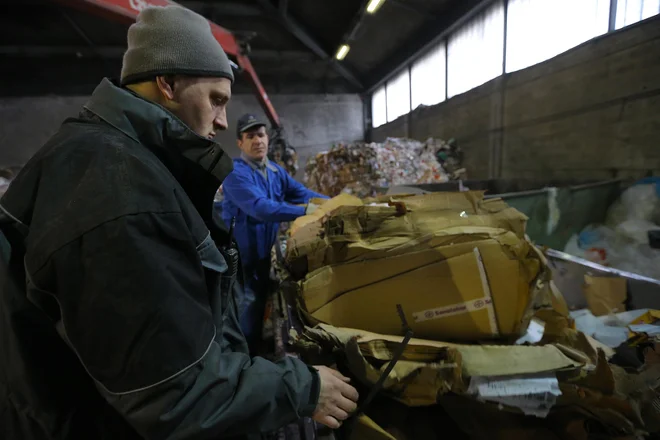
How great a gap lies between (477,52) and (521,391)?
6581 mm

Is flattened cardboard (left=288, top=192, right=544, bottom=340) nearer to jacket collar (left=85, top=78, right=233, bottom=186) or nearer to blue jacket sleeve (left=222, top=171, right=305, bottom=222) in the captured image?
jacket collar (left=85, top=78, right=233, bottom=186)

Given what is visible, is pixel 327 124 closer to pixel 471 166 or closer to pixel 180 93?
pixel 471 166

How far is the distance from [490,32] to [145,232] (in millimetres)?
6662

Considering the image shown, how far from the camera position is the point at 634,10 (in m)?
3.53

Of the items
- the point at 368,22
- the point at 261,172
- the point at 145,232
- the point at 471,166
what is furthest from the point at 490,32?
the point at 145,232

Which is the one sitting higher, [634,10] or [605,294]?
[634,10]

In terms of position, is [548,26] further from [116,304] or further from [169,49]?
[116,304]

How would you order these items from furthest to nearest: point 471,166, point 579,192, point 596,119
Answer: point 471,166 < point 596,119 < point 579,192

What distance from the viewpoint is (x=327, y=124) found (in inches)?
443

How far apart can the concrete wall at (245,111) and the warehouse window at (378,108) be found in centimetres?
48

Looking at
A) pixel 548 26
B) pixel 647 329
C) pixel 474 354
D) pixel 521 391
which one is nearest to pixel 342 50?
pixel 548 26

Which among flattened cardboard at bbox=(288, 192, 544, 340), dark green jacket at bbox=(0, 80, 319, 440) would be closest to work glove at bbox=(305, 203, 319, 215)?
flattened cardboard at bbox=(288, 192, 544, 340)

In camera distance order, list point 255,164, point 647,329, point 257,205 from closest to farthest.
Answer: point 647,329
point 257,205
point 255,164

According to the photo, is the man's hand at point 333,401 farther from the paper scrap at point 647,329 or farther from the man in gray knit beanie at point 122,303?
the paper scrap at point 647,329
